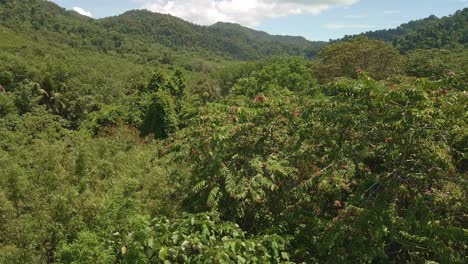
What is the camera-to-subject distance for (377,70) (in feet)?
92.3

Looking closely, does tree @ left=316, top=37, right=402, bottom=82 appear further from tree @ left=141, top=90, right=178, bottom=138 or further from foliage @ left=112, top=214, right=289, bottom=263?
foliage @ left=112, top=214, right=289, bottom=263

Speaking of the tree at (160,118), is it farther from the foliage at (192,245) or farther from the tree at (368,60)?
the foliage at (192,245)

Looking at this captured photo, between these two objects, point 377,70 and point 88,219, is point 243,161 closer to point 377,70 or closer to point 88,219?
point 88,219

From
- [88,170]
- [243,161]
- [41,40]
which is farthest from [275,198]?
[41,40]

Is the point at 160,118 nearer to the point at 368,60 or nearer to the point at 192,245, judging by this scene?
the point at 368,60

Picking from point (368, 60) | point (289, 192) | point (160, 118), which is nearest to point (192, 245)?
point (289, 192)

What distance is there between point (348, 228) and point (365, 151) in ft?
4.78

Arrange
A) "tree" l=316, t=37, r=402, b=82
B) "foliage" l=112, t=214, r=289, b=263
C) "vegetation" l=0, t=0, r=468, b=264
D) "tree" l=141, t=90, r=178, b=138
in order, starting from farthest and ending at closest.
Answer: "tree" l=316, t=37, r=402, b=82, "tree" l=141, t=90, r=178, b=138, "vegetation" l=0, t=0, r=468, b=264, "foliage" l=112, t=214, r=289, b=263

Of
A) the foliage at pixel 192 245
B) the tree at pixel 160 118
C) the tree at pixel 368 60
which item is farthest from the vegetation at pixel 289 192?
the tree at pixel 368 60

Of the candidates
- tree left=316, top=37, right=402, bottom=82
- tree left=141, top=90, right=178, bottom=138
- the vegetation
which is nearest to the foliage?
the vegetation

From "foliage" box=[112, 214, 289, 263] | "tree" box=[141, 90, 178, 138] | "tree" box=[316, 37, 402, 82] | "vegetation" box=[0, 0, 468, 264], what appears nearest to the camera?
"foliage" box=[112, 214, 289, 263]

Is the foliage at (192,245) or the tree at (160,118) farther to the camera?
the tree at (160,118)

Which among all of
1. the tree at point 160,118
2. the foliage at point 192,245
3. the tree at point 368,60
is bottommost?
the tree at point 160,118

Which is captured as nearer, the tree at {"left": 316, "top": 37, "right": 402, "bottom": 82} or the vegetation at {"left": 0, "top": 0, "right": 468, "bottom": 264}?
the vegetation at {"left": 0, "top": 0, "right": 468, "bottom": 264}
